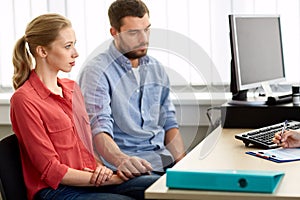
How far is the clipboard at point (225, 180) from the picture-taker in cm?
159

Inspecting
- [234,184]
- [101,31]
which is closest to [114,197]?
[234,184]

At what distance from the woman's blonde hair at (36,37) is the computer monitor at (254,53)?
70cm

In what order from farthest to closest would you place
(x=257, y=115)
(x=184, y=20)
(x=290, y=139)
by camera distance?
1. (x=184, y=20)
2. (x=257, y=115)
3. (x=290, y=139)

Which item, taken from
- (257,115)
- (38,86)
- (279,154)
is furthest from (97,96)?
(257,115)

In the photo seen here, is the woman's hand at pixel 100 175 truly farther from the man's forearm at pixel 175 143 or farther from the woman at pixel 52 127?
the man's forearm at pixel 175 143

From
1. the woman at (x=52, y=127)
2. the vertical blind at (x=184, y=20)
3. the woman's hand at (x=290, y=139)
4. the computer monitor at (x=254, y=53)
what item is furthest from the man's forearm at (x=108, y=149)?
the vertical blind at (x=184, y=20)

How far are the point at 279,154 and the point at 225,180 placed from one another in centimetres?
50

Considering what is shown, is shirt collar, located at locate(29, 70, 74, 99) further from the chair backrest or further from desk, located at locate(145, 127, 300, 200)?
desk, located at locate(145, 127, 300, 200)

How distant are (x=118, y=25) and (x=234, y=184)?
22.5 inches

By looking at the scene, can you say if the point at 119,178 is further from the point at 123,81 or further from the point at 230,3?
the point at 230,3

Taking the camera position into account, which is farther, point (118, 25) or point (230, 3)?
point (230, 3)

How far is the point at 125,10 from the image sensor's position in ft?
6.23

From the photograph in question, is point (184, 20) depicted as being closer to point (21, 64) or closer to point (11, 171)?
point (21, 64)

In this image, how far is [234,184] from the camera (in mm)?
1611
